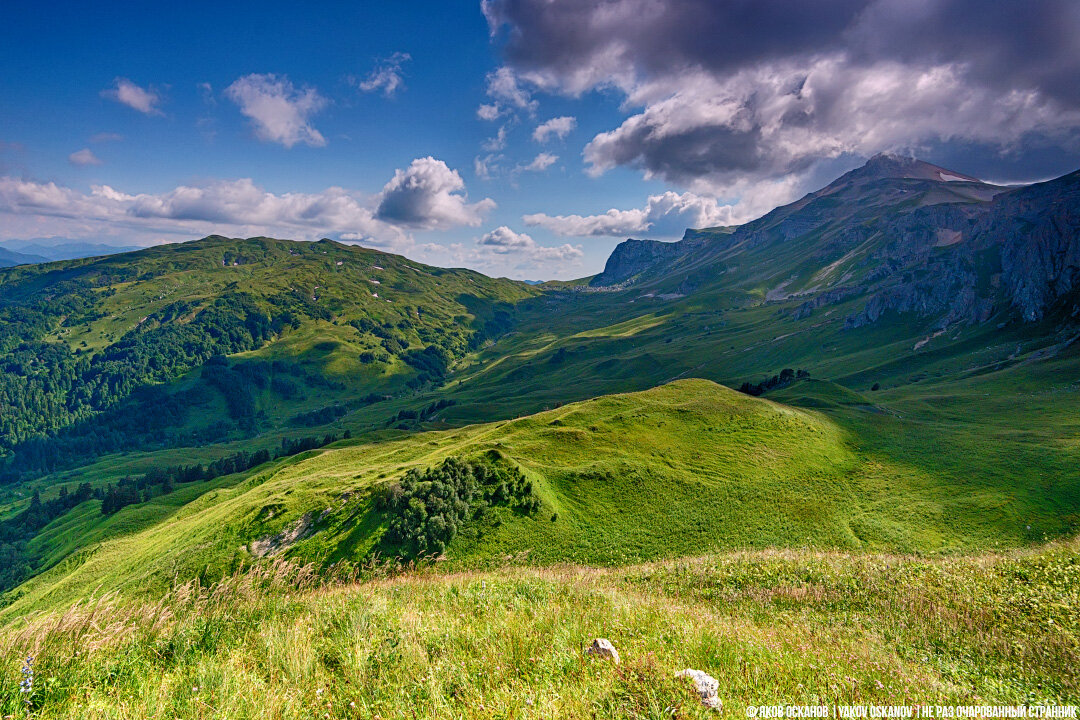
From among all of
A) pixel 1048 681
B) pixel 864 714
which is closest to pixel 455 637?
pixel 864 714

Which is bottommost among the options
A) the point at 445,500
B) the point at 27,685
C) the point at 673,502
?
the point at 673,502

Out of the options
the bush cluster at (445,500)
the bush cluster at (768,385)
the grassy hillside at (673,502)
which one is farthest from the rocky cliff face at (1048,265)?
the bush cluster at (445,500)

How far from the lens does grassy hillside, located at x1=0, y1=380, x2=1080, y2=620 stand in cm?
3984

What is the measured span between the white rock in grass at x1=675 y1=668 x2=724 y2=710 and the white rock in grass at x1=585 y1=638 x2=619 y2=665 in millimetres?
Result: 1224

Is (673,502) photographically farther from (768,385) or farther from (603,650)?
(768,385)

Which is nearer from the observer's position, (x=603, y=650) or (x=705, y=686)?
(x=705, y=686)

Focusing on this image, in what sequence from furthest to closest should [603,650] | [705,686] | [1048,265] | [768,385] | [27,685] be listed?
[1048,265] < [768,385] < [603,650] < [705,686] < [27,685]

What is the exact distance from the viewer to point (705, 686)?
21.3 feet

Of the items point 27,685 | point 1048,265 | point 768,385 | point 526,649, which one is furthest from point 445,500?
point 1048,265

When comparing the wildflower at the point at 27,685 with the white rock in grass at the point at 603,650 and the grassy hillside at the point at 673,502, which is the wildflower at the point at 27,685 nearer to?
the white rock in grass at the point at 603,650

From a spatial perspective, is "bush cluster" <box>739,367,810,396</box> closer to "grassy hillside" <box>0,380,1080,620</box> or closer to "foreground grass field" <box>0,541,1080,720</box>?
"grassy hillside" <box>0,380,1080,620</box>

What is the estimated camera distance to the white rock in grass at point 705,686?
6162 millimetres

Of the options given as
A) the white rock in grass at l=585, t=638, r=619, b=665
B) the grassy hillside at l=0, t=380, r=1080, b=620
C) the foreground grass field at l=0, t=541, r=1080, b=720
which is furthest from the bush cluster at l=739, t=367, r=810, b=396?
the white rock in grass at l=585, t=638, r=619, b=665

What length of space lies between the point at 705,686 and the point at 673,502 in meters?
43.0
